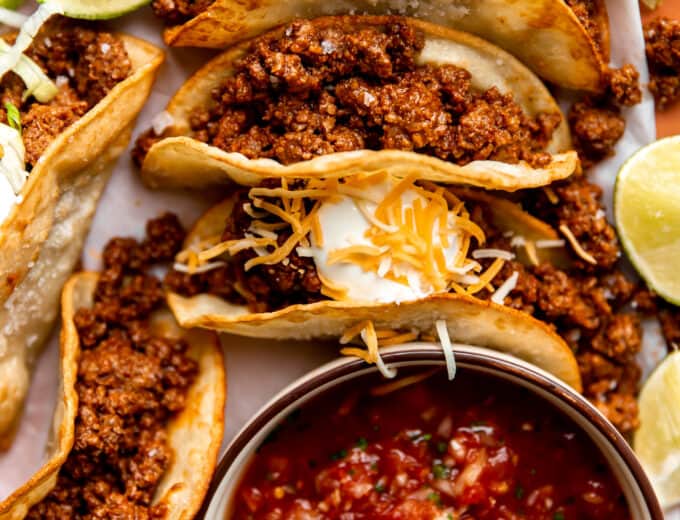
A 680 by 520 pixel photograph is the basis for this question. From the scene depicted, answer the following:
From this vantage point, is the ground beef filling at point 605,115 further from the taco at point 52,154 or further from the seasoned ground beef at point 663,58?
the taco at point 52,154

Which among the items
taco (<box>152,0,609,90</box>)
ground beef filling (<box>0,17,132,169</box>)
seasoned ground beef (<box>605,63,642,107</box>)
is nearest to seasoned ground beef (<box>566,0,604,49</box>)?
taco (<box>152,0,609,90</box>)

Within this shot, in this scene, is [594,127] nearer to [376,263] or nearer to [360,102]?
[360,102]

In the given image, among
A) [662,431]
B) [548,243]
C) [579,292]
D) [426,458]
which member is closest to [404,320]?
[426,458]

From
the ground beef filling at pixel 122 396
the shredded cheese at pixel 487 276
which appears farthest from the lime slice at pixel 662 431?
the ground beef filling at pixel 122 396

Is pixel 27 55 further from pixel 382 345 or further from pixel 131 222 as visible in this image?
pixel 382 345

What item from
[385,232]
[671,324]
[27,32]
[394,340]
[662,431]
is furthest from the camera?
[671,324]

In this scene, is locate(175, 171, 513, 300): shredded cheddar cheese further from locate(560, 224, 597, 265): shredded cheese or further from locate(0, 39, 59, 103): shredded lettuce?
locate(0, 39, 59, 103): shredded lettuce
